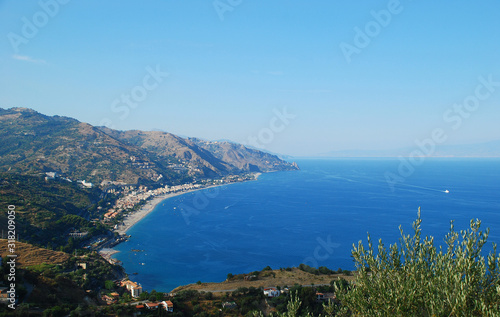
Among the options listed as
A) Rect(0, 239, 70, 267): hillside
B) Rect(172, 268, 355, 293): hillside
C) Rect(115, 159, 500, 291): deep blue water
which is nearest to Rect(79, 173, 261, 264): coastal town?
Rect(115, 159, 500, 291): deep blue water

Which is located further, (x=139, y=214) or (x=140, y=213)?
(x=140, y=213)

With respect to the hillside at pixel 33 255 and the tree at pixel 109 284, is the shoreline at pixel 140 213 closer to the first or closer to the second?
the hillside at pixel 33 255

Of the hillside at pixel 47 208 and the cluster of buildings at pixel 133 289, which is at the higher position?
the hillside at pixel 47 208

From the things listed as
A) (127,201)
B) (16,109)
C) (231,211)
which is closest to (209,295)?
(231,211)

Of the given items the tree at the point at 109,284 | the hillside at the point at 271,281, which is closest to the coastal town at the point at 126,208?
the tree at the point at 109,284

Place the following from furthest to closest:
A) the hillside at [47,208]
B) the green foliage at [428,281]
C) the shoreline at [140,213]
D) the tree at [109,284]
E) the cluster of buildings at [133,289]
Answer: the shoreline at [140,213]
the hillside at [47,208]
the tree at [109,284]
the cluster of buildings at [133,289]
the green foliage at [428,281]

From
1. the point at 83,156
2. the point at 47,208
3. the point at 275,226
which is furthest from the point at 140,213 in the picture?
the point at 83,156

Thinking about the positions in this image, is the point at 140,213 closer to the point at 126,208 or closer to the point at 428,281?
the point at 126,208

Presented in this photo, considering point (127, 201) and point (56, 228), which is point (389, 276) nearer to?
point (56, 228)
